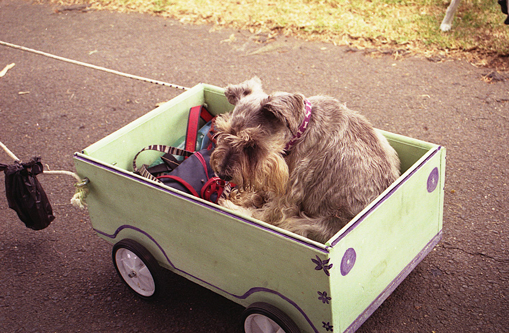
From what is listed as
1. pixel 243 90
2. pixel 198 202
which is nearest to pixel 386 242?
pixel 198 202

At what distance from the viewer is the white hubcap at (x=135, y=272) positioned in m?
3.10

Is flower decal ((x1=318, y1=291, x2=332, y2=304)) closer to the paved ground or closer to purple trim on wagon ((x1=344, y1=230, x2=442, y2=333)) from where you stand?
purple trim on wagon ((x1=344, y1=230, x2=442, y2=333))

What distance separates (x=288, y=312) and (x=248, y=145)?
2.93 feet

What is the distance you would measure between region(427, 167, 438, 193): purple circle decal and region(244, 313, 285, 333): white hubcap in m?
1.18

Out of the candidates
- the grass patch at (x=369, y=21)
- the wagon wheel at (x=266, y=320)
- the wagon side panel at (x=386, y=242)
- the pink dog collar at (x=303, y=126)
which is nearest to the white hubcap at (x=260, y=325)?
the wagon wheel at (x=266, y=320)

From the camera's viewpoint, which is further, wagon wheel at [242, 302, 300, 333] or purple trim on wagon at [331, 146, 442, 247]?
wagon wheel at [242, 302, 300, 333]

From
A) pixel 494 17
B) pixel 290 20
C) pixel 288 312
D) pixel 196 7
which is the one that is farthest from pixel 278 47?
pixel 288 312

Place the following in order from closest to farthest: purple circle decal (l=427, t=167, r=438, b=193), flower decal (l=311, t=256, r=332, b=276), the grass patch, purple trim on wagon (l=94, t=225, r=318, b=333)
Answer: flower decal (l=311, t=256, r=332, b=276), purple trim on wagon (l=94, t=225, r=318, b=333), purple circle decal (l=427, t=167, r=438, b=193), the grass patch

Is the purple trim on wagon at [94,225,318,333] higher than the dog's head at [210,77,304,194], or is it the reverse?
the dog's head at [210,77,304,194]

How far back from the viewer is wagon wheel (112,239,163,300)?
299 cm

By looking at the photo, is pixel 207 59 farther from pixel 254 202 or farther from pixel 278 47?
pixel 254 202

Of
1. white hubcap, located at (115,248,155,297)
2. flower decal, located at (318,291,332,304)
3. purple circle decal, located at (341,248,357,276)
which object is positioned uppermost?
purple circle decal, located at (341,248,357,276)

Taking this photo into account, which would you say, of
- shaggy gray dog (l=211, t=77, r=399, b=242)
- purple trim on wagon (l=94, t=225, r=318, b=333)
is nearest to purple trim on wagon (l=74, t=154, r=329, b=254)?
shaggy gray dog (l=211, t=77, r=399, b=242)

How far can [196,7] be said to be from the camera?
778cm
